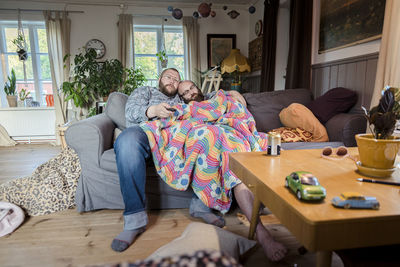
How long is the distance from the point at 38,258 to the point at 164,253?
0.70 meters

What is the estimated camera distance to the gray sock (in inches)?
60.7

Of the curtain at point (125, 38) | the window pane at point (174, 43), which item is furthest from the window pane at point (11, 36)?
the window pane at point (174, 43)

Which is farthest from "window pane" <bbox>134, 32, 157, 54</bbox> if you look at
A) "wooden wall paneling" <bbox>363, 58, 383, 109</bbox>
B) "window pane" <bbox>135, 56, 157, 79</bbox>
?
"wooden wall paneling" <bbox>363, 58, 383, 109</bbox>

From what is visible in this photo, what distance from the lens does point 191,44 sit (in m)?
4.82

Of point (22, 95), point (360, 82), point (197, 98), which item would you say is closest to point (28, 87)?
point (22, 95)

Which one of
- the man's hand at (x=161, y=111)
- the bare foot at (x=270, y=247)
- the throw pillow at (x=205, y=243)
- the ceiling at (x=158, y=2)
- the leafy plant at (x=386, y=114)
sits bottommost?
the bare foot at (x=270, y=247)

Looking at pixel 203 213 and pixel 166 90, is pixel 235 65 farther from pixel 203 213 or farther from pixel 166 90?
pixel 203 213

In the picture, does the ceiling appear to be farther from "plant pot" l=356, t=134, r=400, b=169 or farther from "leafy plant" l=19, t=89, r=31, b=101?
"plant pot" l=356, t=134, r=400, b=169

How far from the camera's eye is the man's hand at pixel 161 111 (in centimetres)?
167

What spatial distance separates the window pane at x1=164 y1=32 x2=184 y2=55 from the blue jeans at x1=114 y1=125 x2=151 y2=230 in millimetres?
3922

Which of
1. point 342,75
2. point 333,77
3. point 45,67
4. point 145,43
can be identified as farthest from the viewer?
point 145,43

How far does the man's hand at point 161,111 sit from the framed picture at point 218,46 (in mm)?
3483

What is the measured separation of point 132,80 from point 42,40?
1.87 meters

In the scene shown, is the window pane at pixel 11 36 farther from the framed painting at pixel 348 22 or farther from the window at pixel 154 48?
the framed painting at pixel 348 22
